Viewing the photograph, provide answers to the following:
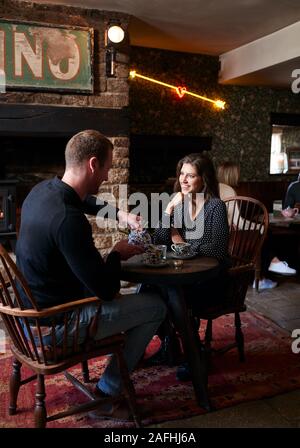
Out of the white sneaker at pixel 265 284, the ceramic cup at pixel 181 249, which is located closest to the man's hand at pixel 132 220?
the ceramic cup at pixel 181 249

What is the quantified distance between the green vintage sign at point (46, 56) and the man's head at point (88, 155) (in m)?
2.24

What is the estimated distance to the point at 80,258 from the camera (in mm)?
1605

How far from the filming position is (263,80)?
5836 mm

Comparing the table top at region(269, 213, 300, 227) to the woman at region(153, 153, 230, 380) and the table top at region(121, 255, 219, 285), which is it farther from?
the table top at region(121, 255, 219, 285)

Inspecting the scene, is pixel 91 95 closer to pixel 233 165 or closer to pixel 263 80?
pixel 233 165

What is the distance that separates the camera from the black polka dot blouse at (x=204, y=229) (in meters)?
2.31

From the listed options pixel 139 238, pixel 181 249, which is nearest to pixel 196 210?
pixel 181 249

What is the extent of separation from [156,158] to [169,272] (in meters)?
4.23

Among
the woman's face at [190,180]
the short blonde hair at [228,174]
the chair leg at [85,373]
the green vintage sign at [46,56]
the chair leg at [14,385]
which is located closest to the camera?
the chair leg at [14,385]

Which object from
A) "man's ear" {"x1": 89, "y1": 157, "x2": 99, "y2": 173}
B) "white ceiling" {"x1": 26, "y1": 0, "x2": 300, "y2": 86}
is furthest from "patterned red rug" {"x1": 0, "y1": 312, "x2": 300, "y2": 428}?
"white ceiling" {"x1": 26, "y1": 0, "x2": 300, "y2": 86}

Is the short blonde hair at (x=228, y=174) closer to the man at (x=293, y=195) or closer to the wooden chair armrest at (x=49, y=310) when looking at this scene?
the man at (x=293, y=195)

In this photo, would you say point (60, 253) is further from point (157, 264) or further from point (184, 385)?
point (184, 385)

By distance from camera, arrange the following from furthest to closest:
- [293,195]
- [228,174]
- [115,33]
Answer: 1. [293,195]
2. [228,174]
3. [115,33]
